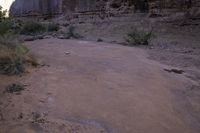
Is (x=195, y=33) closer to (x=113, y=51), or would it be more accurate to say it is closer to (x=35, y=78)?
(x=113, y=51)

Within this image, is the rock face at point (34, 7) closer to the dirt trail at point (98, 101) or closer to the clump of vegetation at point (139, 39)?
the clump of vegetation at point (139, 39)

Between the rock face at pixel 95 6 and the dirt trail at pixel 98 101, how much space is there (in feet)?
30.4

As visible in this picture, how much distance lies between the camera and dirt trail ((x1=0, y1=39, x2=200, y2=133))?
13.8 feet

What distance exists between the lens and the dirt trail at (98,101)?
420 cm

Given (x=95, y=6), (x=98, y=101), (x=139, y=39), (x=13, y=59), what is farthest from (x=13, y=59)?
(x=95, y=6)

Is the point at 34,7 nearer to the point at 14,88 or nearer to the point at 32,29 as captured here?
the point at 32,29

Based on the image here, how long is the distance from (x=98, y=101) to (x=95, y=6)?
14.0 metres

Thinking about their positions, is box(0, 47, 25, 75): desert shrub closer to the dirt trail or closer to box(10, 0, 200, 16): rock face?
the dirt trail

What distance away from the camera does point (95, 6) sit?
18.5 meters

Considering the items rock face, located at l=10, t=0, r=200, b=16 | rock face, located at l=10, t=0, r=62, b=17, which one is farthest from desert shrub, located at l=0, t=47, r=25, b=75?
rock face, located at l=10, t=0, r=62, b=17

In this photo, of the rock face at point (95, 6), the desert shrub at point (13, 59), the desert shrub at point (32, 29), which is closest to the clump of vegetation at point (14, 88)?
the desert shrub at point (13, 59)

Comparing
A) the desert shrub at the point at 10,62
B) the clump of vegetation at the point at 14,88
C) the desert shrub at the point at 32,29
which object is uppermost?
the desert shrub at the point at 10,62

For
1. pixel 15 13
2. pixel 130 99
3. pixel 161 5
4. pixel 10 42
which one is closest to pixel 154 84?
pixel 130 99

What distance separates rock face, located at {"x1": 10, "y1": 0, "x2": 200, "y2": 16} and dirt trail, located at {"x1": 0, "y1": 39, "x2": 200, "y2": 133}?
927 centimetres
